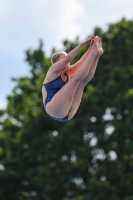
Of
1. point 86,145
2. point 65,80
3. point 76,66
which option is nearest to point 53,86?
point 65,80

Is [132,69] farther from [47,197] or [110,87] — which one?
[47,197]

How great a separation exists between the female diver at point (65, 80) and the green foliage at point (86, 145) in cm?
1351

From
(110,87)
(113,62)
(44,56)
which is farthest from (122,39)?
(44,56)

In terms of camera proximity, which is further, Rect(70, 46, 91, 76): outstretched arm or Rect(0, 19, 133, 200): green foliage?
Rect(0, 19, 133, 200): green foliage

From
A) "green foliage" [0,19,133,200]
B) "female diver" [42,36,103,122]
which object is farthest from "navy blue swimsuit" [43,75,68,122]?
"green foliage" [0,19,133,200]

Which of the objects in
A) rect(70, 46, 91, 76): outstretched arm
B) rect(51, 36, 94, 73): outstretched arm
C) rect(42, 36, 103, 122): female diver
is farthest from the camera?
rect(70, 46, 91, 76): outstretched arm

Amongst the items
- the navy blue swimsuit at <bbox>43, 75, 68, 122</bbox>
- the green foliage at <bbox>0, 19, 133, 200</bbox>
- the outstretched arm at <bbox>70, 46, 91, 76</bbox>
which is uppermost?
the green foliage at <bbox>0, 19, 133, 200</bbox>

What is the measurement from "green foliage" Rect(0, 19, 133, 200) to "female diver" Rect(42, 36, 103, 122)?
44.3 feet

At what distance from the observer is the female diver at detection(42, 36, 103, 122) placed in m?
→ 7.64

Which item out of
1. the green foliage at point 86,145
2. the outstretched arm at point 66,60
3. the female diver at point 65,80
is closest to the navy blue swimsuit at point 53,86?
the female diver at point 65,80

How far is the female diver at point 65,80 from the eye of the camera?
764cm

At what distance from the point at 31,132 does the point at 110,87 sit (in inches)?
162

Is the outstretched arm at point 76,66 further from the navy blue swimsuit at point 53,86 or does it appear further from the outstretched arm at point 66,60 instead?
the outstretched arm at point 66,60

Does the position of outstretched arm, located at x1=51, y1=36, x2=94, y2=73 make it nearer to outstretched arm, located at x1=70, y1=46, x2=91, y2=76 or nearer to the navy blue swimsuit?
the navy blue swimsuit
